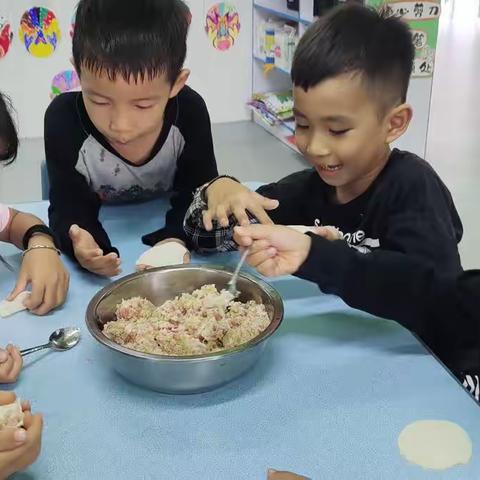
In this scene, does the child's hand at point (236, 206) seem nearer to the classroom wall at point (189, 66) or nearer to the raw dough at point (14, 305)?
the raw dough at point (14, 305)

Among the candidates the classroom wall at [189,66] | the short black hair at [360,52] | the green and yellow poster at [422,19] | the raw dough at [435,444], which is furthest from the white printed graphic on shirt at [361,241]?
the classroom wall at [189,66]

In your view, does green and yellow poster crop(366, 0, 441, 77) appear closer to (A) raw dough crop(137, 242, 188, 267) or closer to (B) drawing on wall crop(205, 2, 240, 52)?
(B) drawing on wall crop(205, 2, 240, 52)

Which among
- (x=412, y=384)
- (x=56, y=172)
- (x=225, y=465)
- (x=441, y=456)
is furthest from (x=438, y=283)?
(x=56, y=172)

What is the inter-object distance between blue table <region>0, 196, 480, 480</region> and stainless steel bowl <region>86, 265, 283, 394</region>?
3 centimetres

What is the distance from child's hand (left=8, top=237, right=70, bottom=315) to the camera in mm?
947

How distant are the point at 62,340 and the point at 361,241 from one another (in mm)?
534

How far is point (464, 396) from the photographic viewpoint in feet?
2.50

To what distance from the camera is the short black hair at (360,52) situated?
0.98 metres

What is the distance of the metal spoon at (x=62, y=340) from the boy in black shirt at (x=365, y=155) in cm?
31

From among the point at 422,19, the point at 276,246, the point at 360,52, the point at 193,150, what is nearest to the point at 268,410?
the point at 276,246

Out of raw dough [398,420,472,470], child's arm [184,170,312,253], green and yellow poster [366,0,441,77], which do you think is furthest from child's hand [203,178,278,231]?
green and yellow poster [366,0,441,77]

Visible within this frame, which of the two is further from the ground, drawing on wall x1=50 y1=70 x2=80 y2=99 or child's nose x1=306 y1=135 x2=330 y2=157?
child's nose x1=306 y1=135 x2=330 y2=157

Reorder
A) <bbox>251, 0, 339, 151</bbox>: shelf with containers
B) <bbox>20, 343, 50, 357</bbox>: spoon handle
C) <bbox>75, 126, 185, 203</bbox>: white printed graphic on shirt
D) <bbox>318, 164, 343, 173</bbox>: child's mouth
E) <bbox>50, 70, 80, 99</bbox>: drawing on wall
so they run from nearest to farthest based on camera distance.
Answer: <bbox>20, 343, 50, 357</bbox>: spoon handle
<bbox>318, 164, 343, 173</bbox>: child's mouth
<bbox>75, 126, 185, 203</bbox>: white printed graphic on shirt
<bbox>251, 0, 339, 151</bbox>: shelf with containers
<bbox>50, 70, 80, 99</bbox>: drawing on wall

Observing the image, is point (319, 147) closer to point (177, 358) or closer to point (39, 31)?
point (177, 358)
